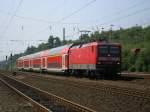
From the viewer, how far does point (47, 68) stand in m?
51.5

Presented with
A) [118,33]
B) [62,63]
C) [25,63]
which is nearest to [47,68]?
[62,63]

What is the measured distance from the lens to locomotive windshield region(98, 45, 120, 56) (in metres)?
30.0

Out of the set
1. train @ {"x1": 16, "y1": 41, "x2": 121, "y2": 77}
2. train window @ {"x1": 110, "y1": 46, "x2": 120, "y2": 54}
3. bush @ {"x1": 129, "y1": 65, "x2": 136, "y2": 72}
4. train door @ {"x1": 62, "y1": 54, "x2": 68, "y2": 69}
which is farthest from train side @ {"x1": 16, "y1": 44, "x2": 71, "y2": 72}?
bush @ {"x1": 129, "y1": 65, "x2": 136, "y2": 72}

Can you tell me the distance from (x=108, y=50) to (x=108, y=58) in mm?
649

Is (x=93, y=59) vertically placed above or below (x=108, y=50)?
below

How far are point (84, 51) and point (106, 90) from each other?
1200cm

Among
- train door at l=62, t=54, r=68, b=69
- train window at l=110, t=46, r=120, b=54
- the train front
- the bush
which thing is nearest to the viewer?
the train front

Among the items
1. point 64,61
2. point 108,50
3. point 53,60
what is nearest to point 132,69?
point 53,60

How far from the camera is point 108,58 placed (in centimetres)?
3038

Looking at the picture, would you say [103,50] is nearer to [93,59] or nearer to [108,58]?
[108,58]

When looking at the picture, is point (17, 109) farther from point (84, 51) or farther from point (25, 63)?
point (25, 63)

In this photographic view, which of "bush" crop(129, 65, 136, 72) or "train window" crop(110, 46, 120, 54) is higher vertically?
"train window" crop(110, 46, 120, 54)

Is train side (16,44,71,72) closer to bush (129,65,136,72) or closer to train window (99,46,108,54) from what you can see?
train window (99,46,108,54)

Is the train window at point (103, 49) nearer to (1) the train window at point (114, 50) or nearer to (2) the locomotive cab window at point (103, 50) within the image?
(2) the locomotive cab window at point (103, 50)
